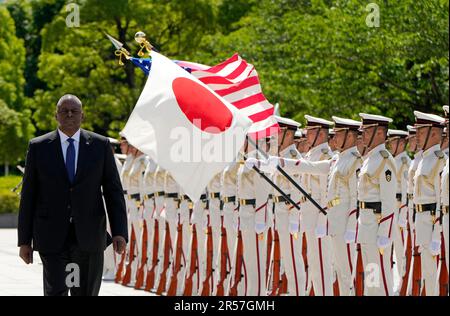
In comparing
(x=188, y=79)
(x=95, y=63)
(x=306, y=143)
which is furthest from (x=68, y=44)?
(x=188, y=79)

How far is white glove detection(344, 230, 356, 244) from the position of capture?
1077cm

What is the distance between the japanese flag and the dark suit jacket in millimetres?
660

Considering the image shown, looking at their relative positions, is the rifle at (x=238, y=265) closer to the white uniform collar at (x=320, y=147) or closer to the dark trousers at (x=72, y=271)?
the white uniform collar at (x=320, y=147)

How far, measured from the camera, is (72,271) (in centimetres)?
788

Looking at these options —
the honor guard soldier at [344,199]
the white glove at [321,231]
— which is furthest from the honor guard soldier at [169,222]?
the honor guard soldier at [344,199]

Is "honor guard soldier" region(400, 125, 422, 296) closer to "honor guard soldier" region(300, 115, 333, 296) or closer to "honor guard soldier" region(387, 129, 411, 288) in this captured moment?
"honor guard soldier" region(387, 129, 411, 288)

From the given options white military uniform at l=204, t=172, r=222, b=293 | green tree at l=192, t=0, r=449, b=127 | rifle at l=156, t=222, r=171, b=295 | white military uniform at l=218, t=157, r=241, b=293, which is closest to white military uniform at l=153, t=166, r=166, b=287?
rifle at l=156, t=222, r=171, b=295

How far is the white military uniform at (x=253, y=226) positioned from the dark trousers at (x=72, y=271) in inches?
181

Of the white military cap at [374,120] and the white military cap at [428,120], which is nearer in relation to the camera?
the white military cap at [428,120]

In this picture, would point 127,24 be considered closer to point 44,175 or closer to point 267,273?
point 267,273

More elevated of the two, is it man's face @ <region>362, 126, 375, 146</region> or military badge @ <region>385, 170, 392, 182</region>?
man's face @ <region>362, 126, 375, 146</region>

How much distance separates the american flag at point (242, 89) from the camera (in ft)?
35.2

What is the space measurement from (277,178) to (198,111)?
11.2ft
